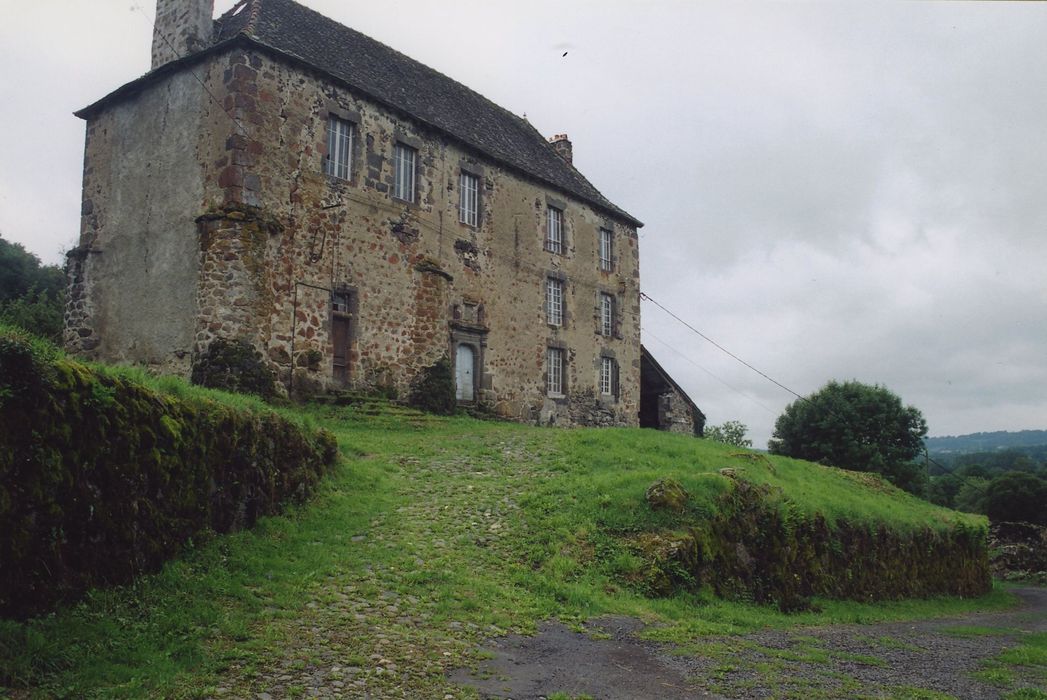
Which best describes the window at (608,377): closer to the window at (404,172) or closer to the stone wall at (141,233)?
the window at (404,172)

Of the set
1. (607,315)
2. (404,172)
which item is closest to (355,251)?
(404,172)

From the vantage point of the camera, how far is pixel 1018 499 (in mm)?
50312

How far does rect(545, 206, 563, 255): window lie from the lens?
88.6 ft

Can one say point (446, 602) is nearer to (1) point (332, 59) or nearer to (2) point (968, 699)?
(2) point (968, 699)

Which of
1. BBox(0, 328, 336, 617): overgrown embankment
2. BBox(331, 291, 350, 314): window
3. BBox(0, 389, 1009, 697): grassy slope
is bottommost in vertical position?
BBox(0, 389, 1009, 697): grassy slope

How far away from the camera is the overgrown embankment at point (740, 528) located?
Result: 1136cm

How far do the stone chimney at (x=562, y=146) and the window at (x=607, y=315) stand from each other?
599cm

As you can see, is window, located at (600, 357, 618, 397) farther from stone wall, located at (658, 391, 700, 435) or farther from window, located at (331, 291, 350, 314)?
window, located at (331, 291, 350, 314)

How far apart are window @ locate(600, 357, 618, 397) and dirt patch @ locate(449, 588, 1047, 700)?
1892 centimetres

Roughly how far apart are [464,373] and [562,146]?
41.0ft

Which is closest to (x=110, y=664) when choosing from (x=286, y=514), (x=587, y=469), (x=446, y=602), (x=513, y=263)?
(x=446, y=602)

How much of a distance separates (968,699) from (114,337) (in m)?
19.0

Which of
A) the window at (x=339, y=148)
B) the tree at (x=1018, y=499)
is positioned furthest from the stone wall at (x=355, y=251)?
the tree at (x=1018, y=499)

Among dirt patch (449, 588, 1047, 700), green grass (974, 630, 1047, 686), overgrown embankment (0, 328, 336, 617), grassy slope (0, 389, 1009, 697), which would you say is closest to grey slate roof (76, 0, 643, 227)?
grassy slope (0, 389, 1009, 697)
